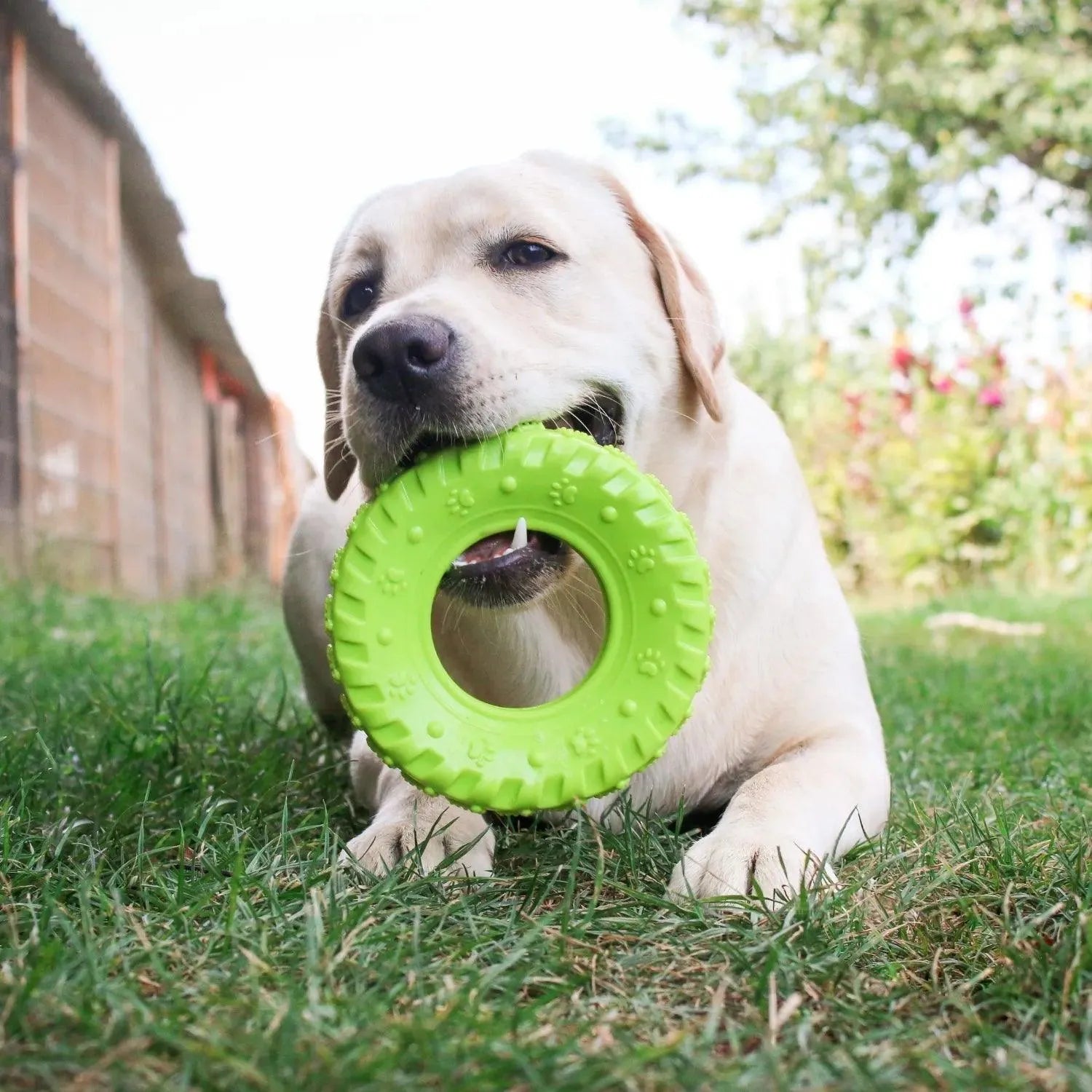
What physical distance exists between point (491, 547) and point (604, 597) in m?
0.23

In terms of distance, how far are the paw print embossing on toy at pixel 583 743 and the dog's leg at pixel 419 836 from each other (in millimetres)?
207

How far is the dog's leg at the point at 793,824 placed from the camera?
1.75 metres

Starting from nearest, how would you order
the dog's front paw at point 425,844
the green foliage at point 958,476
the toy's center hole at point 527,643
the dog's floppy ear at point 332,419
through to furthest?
1. the dog's front paw at point 425,844
2. the toy's center hole at point 527,643
3. the dog's floppy ear at point 332,419
4. the green foliage at point 958,476

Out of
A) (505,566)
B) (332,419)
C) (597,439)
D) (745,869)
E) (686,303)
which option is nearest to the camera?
(745,869)

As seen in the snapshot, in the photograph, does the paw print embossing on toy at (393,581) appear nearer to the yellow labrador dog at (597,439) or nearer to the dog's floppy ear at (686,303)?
the yellow labrador dog at (597,439)

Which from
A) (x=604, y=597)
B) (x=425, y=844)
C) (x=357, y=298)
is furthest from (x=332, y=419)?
(x=425, y=844)

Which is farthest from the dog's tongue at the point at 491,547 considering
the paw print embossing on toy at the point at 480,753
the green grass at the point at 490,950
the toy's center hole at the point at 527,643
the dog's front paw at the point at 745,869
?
the dog's front paw at the point at 745,869

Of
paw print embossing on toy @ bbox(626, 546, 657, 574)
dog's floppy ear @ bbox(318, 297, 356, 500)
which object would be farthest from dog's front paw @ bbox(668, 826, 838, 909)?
dog's floppy ear @ bbox(318, 297, 356, 500)

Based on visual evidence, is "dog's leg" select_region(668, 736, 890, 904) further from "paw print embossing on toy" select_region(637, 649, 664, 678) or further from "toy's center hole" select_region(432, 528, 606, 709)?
"toy's center hole" select_region(432, 528, 606, 709)

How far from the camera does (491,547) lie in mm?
2150

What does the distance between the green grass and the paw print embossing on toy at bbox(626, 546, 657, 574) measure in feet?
1.45

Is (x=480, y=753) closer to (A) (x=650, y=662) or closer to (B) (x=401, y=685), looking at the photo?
(B) (x=401, y=685)

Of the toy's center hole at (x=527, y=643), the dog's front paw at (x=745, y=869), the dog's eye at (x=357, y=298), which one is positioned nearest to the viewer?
the dog's front paw at (x=745, y=869)

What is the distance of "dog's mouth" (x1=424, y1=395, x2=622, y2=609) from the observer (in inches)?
83.6
